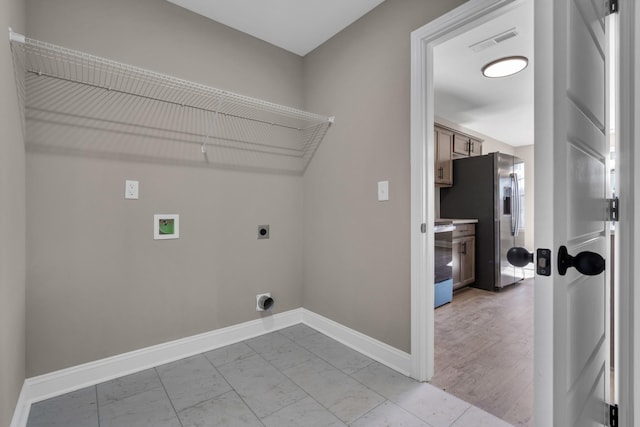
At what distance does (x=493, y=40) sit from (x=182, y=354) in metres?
3.24

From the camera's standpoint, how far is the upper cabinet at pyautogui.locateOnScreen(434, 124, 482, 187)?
12.9 feet

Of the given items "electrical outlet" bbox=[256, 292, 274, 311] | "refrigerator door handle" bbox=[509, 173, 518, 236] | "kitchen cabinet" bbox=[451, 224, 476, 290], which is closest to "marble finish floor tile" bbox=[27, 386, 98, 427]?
"electrical outlet" bbox=[256, 292, 274, 311]

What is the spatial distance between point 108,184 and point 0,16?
0.86m

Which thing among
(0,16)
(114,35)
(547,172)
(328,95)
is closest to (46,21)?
(114,35)

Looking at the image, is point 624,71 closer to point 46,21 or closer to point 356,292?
point 356,292

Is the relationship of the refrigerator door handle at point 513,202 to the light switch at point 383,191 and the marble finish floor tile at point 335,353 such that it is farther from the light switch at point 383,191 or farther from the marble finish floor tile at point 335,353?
the marble finish floor tile at point 335,353

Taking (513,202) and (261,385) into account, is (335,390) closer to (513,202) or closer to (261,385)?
(261,385)

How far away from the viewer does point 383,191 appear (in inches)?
79.0

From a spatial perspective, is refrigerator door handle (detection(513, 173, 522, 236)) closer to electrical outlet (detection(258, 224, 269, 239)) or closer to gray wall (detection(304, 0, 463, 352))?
gray wall (detection(304, 0, 463, 352))

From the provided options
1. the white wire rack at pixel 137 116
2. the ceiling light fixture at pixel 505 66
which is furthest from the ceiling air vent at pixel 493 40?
the white wire rack at pixel 137 116

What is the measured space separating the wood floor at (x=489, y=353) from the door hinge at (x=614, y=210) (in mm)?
1104

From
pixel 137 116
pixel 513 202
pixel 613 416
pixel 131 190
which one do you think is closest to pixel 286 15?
pixel 137 116

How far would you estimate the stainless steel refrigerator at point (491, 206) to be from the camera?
12.7 ft

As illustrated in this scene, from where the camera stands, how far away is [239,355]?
2088mm
